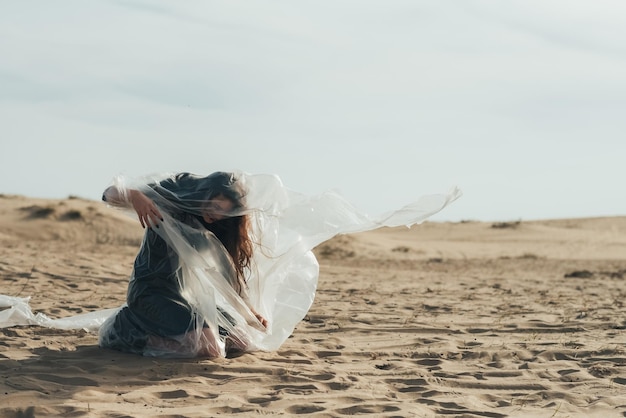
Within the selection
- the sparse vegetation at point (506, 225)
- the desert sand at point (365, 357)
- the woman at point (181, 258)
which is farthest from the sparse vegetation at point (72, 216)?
the woman at point (181, 258)

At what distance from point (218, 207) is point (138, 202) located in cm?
50

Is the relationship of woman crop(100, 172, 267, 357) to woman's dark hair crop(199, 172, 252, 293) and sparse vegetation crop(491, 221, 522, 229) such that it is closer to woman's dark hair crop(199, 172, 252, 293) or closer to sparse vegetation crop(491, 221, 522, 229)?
woman's dark hair crop(199, 172, 252, 293)

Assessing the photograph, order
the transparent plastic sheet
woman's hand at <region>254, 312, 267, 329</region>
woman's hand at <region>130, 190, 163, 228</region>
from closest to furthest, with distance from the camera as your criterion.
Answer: woman's hand at <region>130, 190, 163, 228</region>, the transparent plastic sheet, woman's hand at <region>254, 312, 267, 329</region>

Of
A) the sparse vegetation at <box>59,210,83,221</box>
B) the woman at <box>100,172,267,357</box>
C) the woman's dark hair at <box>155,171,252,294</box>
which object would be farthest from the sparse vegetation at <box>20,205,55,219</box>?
the woman's dark hair at <box>155,171,252,294</box>

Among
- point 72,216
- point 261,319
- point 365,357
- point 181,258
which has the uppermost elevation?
point 72,216

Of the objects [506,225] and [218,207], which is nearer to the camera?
[218,207]

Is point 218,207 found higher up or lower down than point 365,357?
higher up

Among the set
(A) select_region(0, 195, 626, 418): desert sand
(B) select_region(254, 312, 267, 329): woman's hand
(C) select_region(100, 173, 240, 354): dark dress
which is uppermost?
(C) select_region(100, 173, 240, 354): dark dress

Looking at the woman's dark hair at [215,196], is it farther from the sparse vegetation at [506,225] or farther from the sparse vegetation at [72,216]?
the sparse vegetation at [506,225]

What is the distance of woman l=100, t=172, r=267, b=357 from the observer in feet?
20.1

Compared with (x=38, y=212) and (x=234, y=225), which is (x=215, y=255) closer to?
(x=234, y=225)

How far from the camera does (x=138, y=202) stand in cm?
604

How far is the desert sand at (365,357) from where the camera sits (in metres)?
5.25

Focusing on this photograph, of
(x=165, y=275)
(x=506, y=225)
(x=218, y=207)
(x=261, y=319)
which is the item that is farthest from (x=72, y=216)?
(x=218, y=207)
